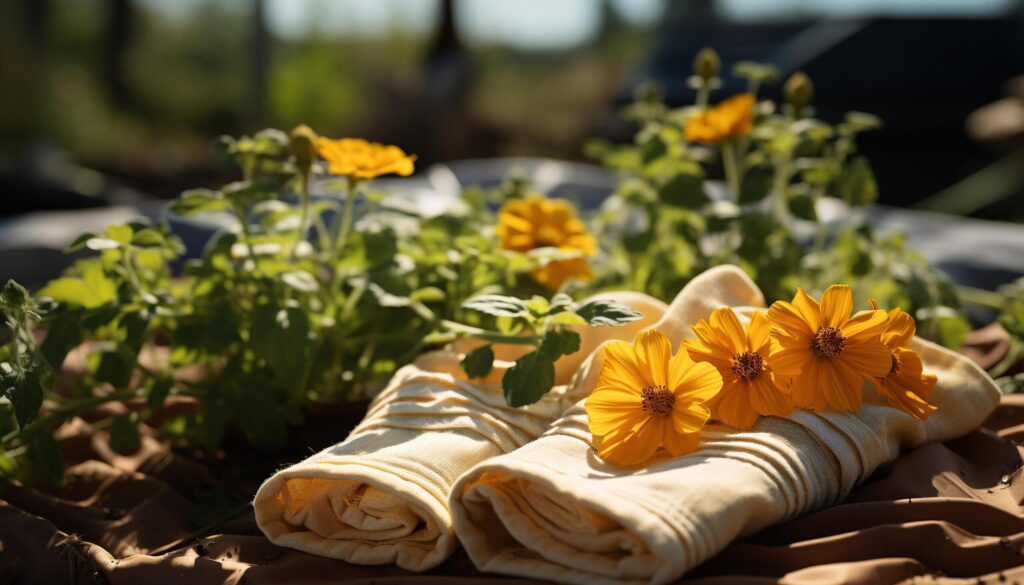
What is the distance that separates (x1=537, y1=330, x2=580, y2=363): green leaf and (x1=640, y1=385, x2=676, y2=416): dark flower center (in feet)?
0.45

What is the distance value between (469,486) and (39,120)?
7.29m

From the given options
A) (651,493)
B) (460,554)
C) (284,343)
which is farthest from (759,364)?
(284,343)

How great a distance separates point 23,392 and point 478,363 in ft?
1.59

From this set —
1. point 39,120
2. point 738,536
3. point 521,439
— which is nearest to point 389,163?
point 521,439

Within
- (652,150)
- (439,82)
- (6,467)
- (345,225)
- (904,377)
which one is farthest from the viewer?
(439,82)

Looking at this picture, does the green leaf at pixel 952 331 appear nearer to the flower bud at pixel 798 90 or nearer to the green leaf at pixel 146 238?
the flower bud at pixel 798 90

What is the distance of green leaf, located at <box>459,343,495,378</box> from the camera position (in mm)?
1185

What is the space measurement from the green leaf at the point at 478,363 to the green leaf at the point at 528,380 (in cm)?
6

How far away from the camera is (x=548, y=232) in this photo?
1.58m

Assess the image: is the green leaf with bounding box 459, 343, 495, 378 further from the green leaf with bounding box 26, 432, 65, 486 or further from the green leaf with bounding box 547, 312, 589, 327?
the green leaf with bounding box 26, 432, 65, 486

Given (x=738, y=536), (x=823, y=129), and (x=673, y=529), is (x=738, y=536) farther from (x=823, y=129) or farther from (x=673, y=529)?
(x=823, y=129)

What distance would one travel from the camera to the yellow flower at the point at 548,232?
5.06 ft

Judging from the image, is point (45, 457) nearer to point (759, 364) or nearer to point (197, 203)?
point (197, 203)

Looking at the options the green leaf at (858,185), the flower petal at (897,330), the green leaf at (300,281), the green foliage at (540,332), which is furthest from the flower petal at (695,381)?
the green leaf at (858,185)
